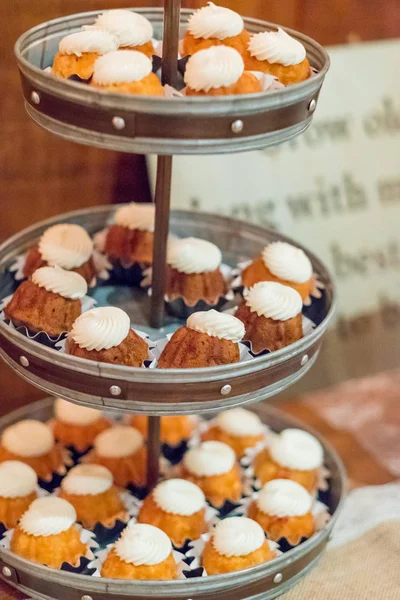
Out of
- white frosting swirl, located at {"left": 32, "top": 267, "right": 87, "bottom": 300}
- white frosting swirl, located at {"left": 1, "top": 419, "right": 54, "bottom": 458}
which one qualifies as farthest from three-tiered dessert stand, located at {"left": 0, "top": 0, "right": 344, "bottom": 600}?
white frosting swirl, located at {"left": 1, "top": 419, "right": 54, "bottom": 458}

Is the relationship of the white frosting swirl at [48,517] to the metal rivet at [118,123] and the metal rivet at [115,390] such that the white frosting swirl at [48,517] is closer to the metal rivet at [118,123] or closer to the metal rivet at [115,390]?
the metal rivet at [115,390]

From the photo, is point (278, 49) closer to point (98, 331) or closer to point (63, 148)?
point (98, 331)

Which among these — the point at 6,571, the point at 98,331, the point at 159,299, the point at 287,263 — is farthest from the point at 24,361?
the point at 287,263

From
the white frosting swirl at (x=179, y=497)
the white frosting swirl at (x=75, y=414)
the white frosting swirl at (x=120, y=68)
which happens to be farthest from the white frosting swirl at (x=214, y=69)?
the white frosting swirl at (x=75, y=414)

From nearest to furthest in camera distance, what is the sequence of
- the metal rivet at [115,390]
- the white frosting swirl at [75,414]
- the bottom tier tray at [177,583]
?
the metal rivet at [115,390], the bottom tier tray at [177,583], the white frosting swirl at [75,414]

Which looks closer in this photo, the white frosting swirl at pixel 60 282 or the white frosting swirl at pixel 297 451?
the white frosting swirl at pixel 60 282

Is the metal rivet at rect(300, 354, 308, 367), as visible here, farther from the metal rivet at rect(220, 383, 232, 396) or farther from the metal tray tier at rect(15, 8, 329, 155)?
the metal tray tier at rect(15, 8, 329, 155)

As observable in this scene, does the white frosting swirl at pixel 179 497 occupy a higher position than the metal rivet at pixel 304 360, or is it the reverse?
the metal rivet at pixel 304 360

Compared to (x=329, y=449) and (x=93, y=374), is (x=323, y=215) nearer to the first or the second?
(x=329, y=449)
